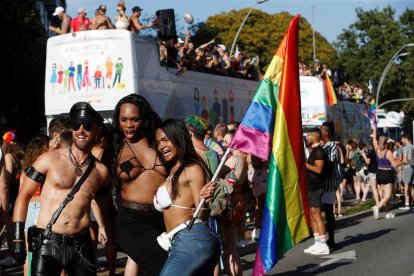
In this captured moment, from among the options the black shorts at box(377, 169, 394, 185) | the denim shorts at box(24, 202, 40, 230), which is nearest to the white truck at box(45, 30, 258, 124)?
the black shorts at box(377, 169, 394, 185)

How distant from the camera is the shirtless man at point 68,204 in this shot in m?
6.39

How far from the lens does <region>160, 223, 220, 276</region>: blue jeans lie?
5.83m

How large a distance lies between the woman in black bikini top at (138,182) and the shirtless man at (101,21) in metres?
9.08

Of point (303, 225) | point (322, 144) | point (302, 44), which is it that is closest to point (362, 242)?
point (322, 144)

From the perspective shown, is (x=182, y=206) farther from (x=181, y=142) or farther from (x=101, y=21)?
(x=101, y=21)

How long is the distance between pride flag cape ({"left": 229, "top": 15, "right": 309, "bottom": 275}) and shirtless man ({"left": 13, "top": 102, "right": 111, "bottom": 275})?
1276mm

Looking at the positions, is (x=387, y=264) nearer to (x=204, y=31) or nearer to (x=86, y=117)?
(x=86, y=117)

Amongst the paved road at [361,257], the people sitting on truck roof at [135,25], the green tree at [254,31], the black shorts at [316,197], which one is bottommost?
the paved road at [361,257]

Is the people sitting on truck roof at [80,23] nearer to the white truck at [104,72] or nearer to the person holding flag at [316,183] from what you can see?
the white truck at [104,72]

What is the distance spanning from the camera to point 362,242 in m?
14.7

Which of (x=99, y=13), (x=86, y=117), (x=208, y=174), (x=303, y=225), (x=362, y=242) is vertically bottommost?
(x=362, y=242)

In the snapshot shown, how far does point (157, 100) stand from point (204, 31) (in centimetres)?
5271

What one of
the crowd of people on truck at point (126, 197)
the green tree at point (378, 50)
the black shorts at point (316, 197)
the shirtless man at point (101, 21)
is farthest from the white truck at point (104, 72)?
the green tree at point (378, 50)

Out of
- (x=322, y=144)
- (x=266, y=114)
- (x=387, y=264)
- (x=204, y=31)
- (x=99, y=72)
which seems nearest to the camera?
(x=266, y=114)
